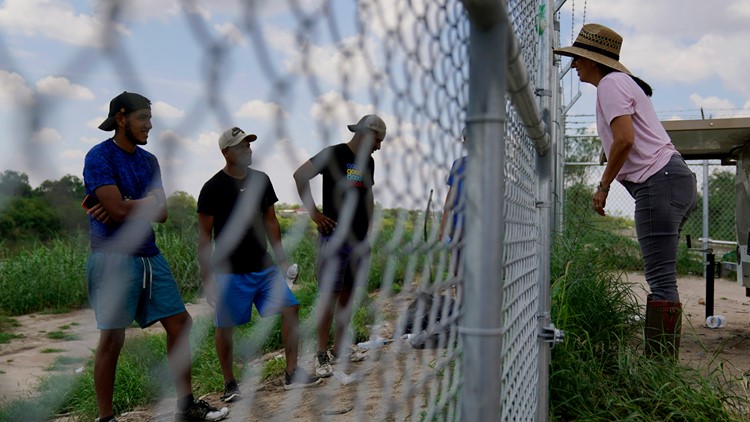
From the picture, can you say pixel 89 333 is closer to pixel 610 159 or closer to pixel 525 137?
pixel 525 137

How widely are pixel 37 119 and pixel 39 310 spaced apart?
5827mm

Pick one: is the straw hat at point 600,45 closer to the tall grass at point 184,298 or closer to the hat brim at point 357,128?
the tall grass at point 184,298

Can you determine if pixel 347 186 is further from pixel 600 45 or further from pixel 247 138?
pixel 600 45

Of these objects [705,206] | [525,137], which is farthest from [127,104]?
[705,206]

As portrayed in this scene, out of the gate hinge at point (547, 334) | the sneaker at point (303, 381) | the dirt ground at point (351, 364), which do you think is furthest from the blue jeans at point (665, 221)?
the sneaker at point (303, 381)

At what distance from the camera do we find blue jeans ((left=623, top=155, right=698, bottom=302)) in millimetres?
3500

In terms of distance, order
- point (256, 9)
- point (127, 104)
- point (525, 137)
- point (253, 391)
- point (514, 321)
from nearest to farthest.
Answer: point (256, 9) < point (127, 104) < point (253, 391) < point (514, 321) < point (525, 137)

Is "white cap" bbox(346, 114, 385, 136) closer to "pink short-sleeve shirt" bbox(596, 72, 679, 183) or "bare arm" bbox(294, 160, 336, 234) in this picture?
"bare arm" bbox(294, 160, 336, 234)

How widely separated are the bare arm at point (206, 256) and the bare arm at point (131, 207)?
0.38 feet

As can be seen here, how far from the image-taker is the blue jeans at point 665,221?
350 cm

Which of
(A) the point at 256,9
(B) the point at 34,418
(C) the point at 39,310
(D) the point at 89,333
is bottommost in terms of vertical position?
(C) the point at 39,310

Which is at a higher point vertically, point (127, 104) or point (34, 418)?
point (127, 104)

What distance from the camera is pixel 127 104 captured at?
0.72m

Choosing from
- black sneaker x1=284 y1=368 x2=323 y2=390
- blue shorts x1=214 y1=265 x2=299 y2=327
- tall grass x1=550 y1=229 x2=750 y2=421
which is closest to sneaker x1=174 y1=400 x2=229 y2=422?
blue shorts x1=214 y1=265 x2=299 y2=327
